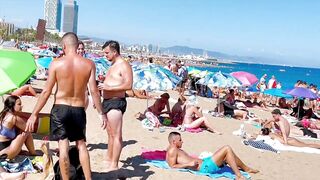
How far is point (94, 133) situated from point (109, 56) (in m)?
2.75

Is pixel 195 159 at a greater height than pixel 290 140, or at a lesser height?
greater

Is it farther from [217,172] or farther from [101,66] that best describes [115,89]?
[101,66]

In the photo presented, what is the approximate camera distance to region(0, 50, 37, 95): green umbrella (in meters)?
4.92

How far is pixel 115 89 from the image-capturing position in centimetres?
496

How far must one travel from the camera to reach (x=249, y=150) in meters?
7.84

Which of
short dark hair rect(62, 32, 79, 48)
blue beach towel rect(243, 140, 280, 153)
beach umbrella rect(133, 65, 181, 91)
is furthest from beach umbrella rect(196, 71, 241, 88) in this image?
short dark hair rect(62, 32, 79, 48)

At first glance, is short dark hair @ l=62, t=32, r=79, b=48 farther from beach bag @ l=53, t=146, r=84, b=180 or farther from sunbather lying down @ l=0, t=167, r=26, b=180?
sunbather lying down @ l=0, t=167, r=26, b=180

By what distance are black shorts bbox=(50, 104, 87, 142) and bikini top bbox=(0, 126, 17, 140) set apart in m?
1.48

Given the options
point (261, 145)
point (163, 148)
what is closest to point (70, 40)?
point (163, 148)

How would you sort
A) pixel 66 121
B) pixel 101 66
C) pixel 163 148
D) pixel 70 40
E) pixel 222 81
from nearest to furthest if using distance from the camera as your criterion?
pixel 66 121, pixel 70 40, pixel 163 148, pixel 222 81, pixel 101 66

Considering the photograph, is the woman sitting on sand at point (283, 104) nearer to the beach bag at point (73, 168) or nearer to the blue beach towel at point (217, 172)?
the blue beach towel at point (217, 172)

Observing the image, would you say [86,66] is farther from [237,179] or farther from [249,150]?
[249,150]

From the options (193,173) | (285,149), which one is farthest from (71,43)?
(285,149)

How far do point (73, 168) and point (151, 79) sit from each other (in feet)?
17.5
